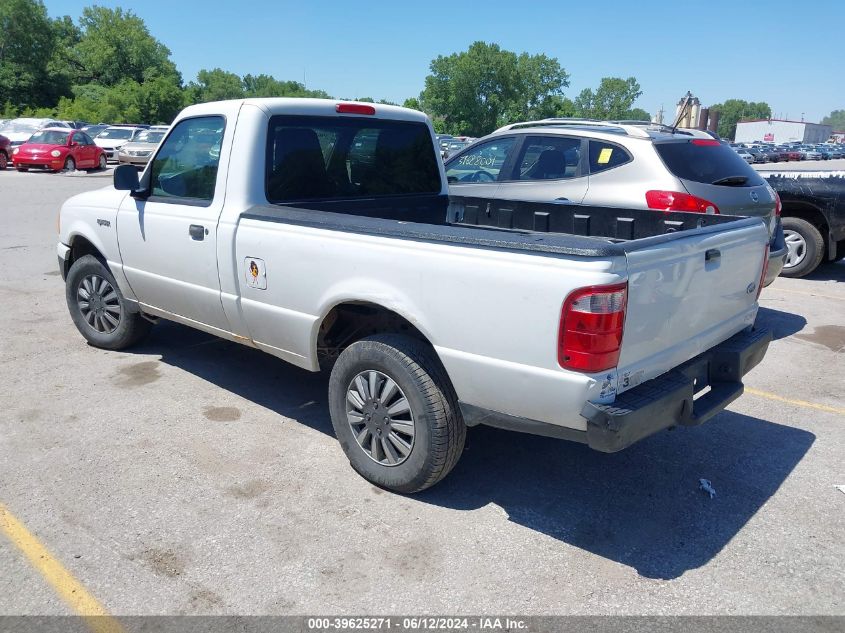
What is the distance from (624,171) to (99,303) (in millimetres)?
4641

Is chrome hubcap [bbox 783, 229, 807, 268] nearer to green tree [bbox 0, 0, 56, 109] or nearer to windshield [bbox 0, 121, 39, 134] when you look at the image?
windshield [bbox 0, 121, 39, 134]

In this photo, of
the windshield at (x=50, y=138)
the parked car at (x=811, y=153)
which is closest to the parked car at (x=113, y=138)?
the windshield at (x=50, y=138)

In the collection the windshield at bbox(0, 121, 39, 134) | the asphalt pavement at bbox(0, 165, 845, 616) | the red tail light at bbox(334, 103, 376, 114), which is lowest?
the asphalt pavement at bbox(0, 165, 845, 616)

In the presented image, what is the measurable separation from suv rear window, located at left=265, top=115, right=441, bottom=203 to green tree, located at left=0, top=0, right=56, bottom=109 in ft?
213

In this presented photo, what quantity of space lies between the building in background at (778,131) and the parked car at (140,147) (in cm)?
11809

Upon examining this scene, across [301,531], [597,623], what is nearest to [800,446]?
[597,623]

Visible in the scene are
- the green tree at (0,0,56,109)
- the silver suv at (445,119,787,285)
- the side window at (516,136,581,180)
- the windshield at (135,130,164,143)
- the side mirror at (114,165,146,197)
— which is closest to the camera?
the side mirror at (114,165,146,197)

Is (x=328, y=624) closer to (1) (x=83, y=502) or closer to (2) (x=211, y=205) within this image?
(1) (x=83, y=502)

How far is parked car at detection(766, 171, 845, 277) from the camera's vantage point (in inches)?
340

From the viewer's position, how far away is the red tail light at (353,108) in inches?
188

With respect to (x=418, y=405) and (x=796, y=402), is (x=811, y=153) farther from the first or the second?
(x=418, y=405)

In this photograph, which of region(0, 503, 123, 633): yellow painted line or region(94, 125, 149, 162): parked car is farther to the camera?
region(94, 125, 149, 162): parked car

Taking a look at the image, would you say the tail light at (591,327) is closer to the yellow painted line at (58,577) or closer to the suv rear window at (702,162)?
the yellow painted line at (58,577)

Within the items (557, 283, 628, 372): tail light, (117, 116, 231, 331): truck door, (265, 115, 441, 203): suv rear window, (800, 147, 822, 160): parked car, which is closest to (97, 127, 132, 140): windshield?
(117, 116, 231, 331): truck door
